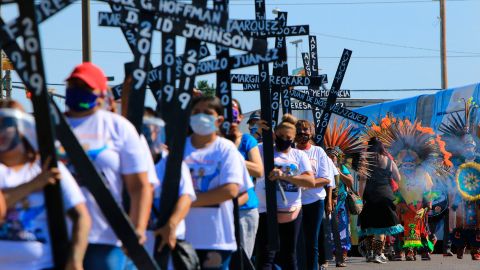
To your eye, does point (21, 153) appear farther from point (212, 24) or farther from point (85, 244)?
point (212, 24)

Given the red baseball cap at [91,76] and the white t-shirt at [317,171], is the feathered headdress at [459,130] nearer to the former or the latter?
the white t-shirt at [317,171]

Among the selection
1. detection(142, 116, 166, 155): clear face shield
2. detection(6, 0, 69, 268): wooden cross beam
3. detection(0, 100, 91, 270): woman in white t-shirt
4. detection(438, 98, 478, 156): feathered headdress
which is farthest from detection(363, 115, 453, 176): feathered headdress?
detection(6, 0, 69, 268): wooden cross beam

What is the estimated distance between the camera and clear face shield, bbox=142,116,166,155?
6812mm

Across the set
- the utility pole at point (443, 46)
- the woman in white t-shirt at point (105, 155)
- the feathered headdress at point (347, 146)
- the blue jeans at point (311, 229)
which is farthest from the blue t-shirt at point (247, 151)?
the utility pole at point (443, 46)

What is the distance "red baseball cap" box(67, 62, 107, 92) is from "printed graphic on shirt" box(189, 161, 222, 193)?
149cm

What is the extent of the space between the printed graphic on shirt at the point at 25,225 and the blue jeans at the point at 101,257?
1.83 ft

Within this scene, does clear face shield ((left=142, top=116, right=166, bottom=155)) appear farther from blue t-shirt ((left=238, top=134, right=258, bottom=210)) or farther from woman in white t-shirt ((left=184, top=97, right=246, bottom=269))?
blue t-shirt ((left=238, top=134, right=258, bottom=210))

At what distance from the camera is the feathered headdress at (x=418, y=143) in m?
18.8

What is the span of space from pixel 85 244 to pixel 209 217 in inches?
77.8

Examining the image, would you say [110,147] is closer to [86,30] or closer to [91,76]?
[91,76]

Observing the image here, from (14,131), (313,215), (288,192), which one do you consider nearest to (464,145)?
(313,215)

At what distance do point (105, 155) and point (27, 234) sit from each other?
2.46 feet

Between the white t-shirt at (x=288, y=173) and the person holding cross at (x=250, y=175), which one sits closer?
the person holding cross at (x=250, y=175)

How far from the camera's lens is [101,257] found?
582 centimetres
